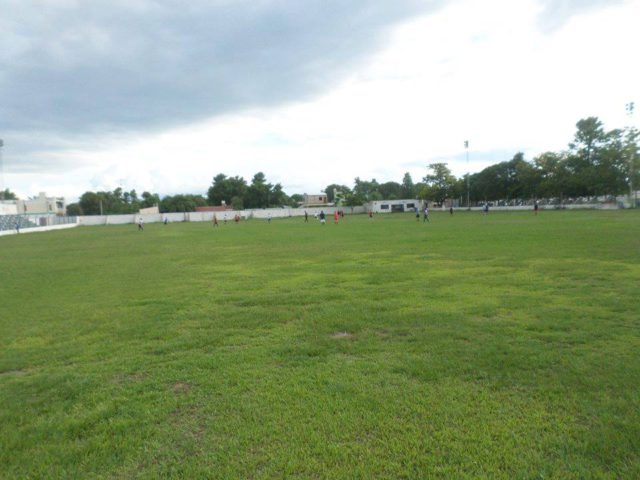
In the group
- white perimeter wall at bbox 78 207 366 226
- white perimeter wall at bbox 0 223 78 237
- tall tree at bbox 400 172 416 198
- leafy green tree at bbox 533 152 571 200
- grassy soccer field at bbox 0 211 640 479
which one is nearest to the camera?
grassy soccer field at bbox 0 211 640 479

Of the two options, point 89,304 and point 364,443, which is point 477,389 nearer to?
point 364,443

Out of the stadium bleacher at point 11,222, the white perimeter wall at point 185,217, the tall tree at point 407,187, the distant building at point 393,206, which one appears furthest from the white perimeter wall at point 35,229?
the tall tree at point 407,187

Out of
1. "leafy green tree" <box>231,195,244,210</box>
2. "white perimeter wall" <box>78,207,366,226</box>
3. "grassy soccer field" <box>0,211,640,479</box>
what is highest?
"leafy green tree" <box>231,195,244,210</box>

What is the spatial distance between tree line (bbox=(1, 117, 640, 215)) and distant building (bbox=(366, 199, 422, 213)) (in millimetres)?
3067

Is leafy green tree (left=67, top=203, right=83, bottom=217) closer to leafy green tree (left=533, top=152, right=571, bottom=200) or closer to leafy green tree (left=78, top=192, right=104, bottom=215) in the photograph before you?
leafy green tree (left=78, top=192, right=104, bottom=215)

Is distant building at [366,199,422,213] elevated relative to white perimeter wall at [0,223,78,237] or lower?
elevated

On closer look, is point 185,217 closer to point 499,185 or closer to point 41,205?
point 41,205

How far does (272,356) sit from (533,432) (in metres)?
2.99

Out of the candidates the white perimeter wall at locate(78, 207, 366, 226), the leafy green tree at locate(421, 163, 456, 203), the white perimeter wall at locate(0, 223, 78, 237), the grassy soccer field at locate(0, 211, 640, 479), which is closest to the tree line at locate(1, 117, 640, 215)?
the leafy green tree at locate(421, 163, 456, 203)

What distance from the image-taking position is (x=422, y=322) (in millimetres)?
6410

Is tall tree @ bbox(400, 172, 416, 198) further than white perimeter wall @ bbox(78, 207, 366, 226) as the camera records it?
Yes

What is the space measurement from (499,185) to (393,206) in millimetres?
24326

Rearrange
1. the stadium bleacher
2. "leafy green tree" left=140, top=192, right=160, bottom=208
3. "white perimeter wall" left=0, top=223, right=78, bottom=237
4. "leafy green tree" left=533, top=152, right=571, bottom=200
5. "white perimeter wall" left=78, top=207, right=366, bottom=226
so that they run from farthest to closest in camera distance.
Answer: "leafy green tree" left=140, top=192, right=160, bottom=208, "white perimeter wall" left=78, top=207, right=366, bottom=226, "leafy green tree" left=533, top=152, right=571, bottom=200, the stadium bleacher, "white perimeter wall" left=0, top=223, right=78, bottom=237

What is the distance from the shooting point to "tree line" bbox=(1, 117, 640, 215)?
62656 millimetres
